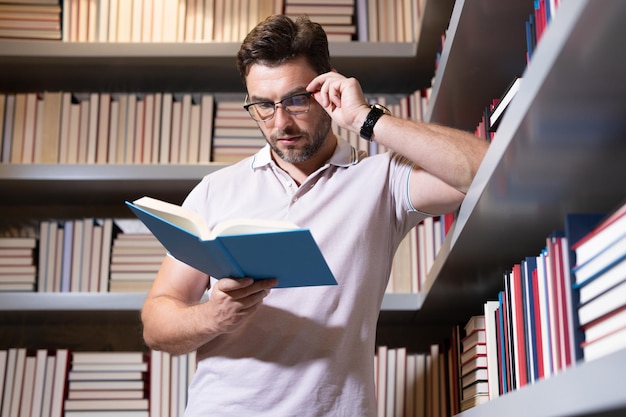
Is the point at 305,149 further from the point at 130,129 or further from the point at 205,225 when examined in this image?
the point at 130,129

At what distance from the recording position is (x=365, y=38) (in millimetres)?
2564

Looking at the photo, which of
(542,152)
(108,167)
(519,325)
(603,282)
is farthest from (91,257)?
(603,282)

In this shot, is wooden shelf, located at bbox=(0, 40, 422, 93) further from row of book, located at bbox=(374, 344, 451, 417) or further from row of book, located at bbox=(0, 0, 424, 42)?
row of book, located at bbox=(374, 344, 451, 417)

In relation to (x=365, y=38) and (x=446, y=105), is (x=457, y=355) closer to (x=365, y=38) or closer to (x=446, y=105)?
(x=446, y=105)

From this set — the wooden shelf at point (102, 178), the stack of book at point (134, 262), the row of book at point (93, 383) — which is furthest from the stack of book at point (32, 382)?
the wooden shelf at point (102, 178)

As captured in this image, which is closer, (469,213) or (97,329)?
(469,213)

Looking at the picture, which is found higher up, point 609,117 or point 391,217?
point 391,217

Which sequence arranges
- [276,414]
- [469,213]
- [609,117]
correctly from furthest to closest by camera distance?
1. [276,414]
2. [469,213]
3. [609,117]

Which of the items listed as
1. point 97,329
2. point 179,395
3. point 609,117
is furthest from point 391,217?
point 97,329

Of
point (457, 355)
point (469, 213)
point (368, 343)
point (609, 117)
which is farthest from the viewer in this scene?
point (457, 355)

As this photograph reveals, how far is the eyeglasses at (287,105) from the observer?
1.61 meters

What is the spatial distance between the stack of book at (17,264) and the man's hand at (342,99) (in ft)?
4.25

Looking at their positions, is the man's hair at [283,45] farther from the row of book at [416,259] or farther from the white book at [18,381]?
the white book at [18,381]

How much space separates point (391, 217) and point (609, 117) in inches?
29.2
